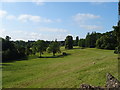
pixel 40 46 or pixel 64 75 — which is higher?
pixel 40 46

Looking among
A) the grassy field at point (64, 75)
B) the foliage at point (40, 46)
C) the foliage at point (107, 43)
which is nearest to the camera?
the grassy field at point (64, 75)

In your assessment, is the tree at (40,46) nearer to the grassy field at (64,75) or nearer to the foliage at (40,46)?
the foliage at (40,46)

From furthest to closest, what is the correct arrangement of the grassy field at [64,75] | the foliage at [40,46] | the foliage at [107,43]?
the foliage at [107,43] < the foliage at [40,46] < the grassy field at [64,75]

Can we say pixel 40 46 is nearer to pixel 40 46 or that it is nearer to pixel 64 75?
pixel 40 46

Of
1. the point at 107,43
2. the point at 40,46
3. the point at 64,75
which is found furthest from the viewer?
the point at 107,43

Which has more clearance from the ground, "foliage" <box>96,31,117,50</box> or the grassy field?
"foliage" <box>96,31,117,50</box>

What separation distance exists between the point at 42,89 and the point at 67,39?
93512 millimetres

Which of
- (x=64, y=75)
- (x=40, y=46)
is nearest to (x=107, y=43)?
(x=40, y=46)

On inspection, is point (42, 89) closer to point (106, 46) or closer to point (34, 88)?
point (34, 88)

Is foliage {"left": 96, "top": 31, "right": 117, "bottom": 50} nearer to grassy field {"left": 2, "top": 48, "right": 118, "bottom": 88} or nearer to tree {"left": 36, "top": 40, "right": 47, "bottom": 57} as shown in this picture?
tree {"left": 36, "top": 40, "right": 47, "bottom": 57}

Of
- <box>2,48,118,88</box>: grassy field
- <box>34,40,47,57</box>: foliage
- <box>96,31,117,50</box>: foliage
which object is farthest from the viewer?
<box>96,31,117,50</box>: foliage

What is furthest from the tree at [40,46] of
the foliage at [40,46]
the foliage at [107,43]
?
the foliage at [107,43]

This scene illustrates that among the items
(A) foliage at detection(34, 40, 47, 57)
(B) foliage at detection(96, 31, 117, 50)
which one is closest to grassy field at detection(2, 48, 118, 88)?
(A) foliage at detection(34, 40, 47, 57)

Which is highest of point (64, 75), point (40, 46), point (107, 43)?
point (107, 43)
